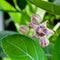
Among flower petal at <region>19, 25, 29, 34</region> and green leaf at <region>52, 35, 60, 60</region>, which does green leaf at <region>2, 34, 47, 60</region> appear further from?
flower petal at <region>19, 25, 29, 34</region>

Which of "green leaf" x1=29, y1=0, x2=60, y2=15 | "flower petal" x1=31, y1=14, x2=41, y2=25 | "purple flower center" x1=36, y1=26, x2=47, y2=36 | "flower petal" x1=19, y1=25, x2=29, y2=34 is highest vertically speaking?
"green leaf" x1=29, y1=0, x2=60, y2=15

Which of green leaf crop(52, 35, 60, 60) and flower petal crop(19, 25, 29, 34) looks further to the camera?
flower petal crop(19, 25, 29, 34)

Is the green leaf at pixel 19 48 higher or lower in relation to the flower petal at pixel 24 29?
higher

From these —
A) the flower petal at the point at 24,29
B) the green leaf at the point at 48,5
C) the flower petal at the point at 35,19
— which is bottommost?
the flower petal at the point at 24,29

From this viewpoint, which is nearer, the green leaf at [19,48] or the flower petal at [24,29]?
the green leaf at [19,48]

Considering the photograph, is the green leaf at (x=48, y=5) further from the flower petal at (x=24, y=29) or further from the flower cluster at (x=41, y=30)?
the flower petal at (x=24, y=29)

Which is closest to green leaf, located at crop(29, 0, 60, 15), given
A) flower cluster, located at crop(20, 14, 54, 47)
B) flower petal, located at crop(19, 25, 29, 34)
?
flower cluster, located at crop(20, 14, 54, 47)

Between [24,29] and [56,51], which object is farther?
[24,29]

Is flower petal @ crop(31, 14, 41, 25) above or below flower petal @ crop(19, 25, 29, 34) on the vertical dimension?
above

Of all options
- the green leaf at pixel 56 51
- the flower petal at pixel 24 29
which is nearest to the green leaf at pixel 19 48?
the green leaf at pixel 56 51
